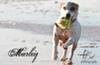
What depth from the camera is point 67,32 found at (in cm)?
150

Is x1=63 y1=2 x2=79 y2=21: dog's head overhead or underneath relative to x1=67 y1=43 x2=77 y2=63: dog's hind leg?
overhead

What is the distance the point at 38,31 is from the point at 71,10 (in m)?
0.13

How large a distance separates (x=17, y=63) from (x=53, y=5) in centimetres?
21

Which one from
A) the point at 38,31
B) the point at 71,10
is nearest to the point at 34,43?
the point at 38,31

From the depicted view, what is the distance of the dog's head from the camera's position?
146 cm

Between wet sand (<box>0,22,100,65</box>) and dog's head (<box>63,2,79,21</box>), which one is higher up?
dog's head (<box>63,2,79,21</box>)

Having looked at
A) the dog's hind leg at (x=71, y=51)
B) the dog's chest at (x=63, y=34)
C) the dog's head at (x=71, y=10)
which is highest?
the dog's head at (x=71, y=10)

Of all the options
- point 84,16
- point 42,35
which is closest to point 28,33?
Answer: point 42,35

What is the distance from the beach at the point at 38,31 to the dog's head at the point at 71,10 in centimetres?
7

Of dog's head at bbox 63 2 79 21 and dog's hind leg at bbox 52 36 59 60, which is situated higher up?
dog's head at bbox 63 2 79 21

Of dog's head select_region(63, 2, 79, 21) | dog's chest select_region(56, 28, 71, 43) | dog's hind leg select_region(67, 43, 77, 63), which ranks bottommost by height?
dog's hind leg select_region(67, 43, 77, 63)

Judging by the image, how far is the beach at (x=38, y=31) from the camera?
4.99 ft

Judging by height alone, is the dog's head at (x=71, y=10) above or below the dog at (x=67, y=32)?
above

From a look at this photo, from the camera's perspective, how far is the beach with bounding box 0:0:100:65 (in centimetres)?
152
